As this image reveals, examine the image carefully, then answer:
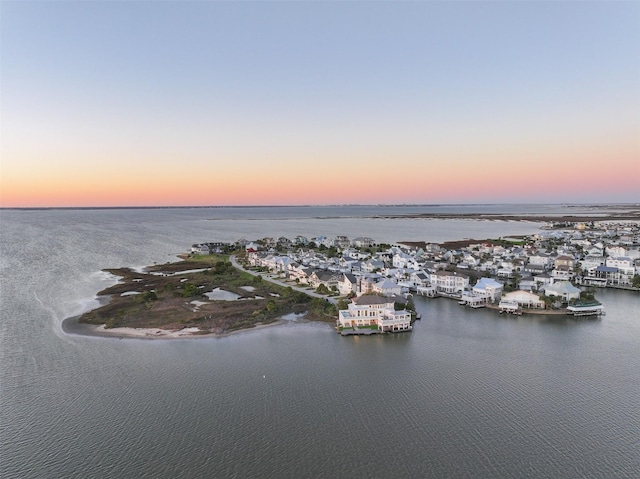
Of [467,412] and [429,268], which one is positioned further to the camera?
[429,268]

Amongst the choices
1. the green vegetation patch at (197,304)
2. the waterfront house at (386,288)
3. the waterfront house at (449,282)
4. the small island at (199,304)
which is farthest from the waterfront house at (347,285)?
the waterfront house at (449,282)

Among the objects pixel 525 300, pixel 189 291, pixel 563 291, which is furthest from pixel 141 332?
pixel 563 291

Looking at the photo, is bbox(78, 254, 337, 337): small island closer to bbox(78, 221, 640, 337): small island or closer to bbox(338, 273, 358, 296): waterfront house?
bbox(78, 221, 640, 337): small island

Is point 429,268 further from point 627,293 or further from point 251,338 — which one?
point 251,338

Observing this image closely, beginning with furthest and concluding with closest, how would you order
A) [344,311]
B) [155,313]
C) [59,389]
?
1. [155,313]
2. [344,311]
3. [59,389]

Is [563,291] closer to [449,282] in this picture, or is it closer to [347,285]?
[449,282]

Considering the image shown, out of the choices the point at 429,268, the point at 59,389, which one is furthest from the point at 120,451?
the point at 429,268
